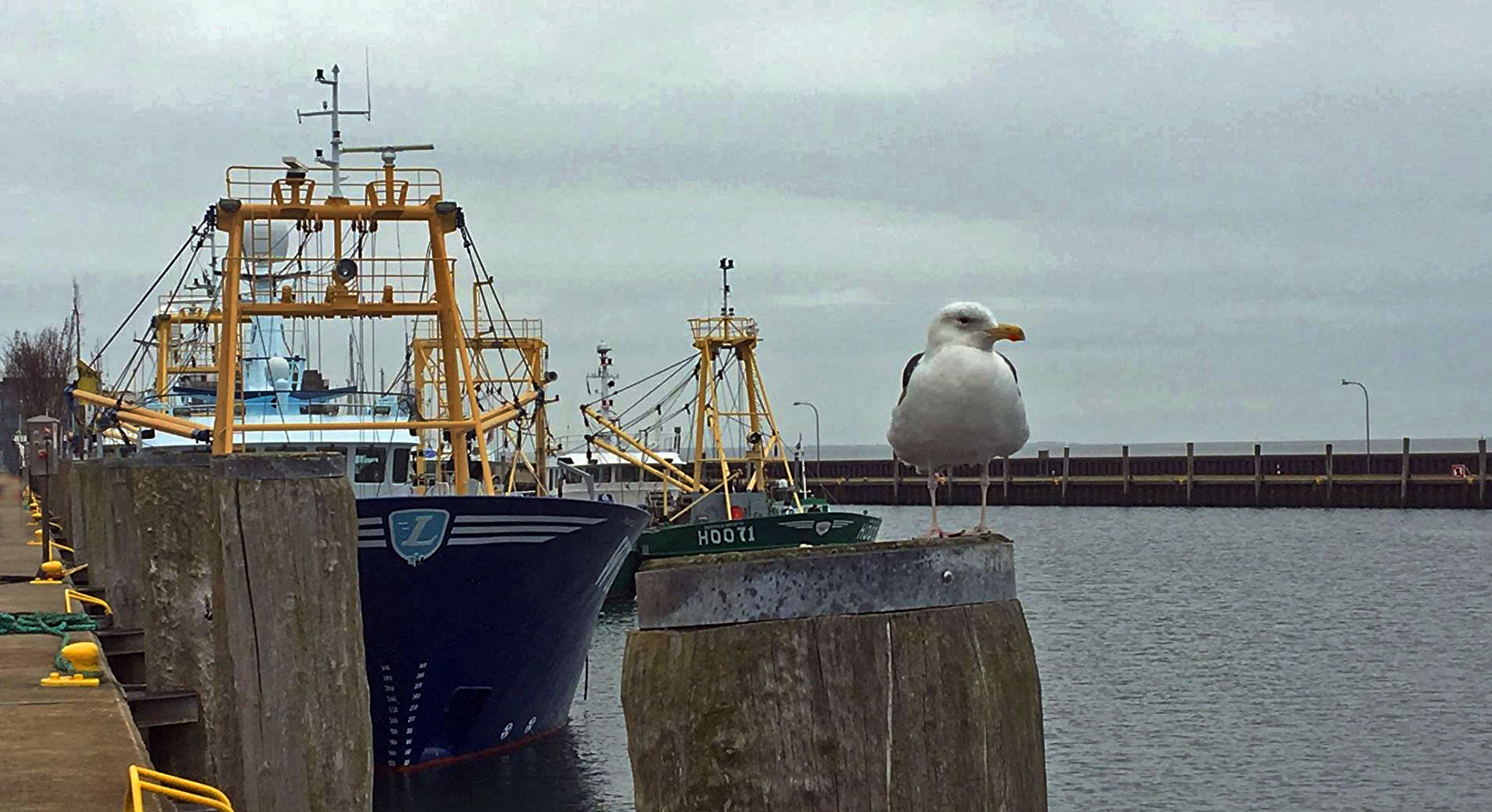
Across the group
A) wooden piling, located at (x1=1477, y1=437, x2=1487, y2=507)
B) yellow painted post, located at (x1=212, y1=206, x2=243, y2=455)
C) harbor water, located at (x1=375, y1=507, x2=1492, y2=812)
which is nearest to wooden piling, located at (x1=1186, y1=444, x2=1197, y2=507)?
wooden piling, located at (x1=1477, y1=437, x2=1487, y2=507)

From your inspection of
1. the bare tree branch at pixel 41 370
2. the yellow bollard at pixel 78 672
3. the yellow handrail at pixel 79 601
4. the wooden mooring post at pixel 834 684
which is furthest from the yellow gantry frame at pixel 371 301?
the bare tree branch at pixel 41 370

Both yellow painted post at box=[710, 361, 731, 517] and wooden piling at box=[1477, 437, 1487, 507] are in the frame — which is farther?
wooden piling at box=[1477, 437, 1487, 507]

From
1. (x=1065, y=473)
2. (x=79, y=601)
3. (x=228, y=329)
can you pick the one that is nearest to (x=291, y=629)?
(x=79, y=601)

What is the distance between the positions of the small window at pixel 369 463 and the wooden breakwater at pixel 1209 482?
78627 mm

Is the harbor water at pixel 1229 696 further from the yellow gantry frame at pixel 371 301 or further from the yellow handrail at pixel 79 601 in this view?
the yellow handrail at pixel 79 601

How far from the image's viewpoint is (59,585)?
17.9 metres

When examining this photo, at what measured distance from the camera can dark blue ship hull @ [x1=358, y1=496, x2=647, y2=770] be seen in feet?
70.7

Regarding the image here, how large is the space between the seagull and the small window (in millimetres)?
18579

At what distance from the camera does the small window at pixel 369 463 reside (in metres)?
25.3

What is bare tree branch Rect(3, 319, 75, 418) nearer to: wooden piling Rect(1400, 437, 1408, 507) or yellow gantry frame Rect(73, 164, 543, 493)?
yellow gantry frame Rect(73, 164, 543, 493)

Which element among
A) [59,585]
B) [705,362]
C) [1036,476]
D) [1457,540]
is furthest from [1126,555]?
[59,585]

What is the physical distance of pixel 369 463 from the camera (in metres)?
25.5

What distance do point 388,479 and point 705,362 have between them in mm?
28005

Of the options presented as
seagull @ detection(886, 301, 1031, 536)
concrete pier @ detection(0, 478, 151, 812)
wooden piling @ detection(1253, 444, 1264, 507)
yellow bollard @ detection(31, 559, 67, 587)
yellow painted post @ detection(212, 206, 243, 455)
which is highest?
yellow painted post @ detection(212, 206, 243, 455)
